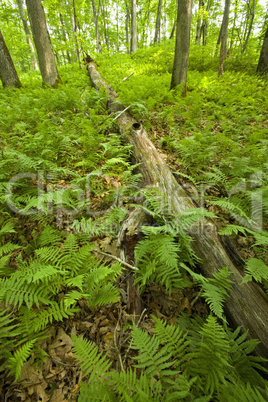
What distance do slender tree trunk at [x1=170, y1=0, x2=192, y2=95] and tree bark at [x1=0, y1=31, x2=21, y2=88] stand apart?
6345 mm

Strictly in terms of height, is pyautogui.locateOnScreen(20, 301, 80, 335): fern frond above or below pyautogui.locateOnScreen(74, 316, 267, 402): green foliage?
below

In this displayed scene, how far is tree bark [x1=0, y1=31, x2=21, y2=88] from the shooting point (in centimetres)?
686

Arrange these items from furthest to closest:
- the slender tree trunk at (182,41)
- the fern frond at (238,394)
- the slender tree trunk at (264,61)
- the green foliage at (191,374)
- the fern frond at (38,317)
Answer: the slender tree trunk at (264,61), the slender tree trunk at (182,41), the fern frond at (38,317), the green foliage at (191,374), the fern frond at (238,394)

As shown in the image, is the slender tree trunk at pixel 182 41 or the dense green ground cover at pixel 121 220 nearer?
the dense green ground cover at pixel 121 220

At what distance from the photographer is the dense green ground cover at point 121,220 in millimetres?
1325

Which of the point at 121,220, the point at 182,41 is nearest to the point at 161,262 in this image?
the point at 121,220

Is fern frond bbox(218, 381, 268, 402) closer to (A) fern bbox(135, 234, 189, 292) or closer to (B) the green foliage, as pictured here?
(B) the green foliage

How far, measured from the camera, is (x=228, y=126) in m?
4.77

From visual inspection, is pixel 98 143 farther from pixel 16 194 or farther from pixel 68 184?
pixel 16 194

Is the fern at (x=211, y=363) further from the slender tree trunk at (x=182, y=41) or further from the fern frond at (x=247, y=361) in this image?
the slender tree trunk at (x=182, y=41)

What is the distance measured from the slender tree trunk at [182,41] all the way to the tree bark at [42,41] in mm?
4655

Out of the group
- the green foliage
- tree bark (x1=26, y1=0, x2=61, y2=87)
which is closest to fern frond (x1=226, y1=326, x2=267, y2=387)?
the green foliage

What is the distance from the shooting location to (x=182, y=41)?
220 inches

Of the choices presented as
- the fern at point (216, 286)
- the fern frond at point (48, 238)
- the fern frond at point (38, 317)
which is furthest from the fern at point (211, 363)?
the fern frond at point (48, 238)
